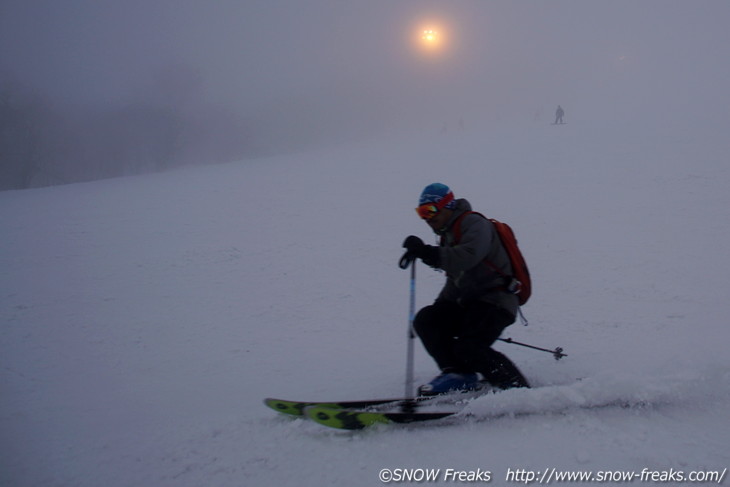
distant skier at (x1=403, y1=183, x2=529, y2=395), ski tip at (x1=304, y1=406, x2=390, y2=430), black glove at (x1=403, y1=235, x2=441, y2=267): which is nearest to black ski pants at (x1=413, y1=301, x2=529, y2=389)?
distant skier at (x1=403, y1=183, x2=529, y2=395)

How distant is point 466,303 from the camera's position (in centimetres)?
354

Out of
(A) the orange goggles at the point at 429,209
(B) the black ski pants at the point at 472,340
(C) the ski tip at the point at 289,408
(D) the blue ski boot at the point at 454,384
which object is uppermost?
(A) the orange goggles at the point at 429,209

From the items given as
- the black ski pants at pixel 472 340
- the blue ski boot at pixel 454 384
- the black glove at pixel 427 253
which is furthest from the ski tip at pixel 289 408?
the black glove at pixel 427 253

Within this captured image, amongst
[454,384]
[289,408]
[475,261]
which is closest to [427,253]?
[475,261]

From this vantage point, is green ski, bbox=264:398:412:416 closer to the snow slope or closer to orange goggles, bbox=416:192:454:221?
the snow slope

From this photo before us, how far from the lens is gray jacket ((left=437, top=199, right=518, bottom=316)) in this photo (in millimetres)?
3234

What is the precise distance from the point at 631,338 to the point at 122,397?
19.1 ft

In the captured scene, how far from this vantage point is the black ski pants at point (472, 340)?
3314mm

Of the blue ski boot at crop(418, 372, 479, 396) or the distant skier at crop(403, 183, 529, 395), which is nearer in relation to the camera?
the distant skier at crop(403, 183, 529, 395)

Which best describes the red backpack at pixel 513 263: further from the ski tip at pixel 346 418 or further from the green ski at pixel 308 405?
the ski tip at pixel 346 418

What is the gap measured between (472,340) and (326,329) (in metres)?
3.11

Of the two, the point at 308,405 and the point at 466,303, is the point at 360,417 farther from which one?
the point at 466,303

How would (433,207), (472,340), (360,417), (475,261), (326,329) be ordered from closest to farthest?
A: (360,417) → (475,261) → (472,340) → (433,207) → (326,329)

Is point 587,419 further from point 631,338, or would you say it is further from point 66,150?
point 66,150
